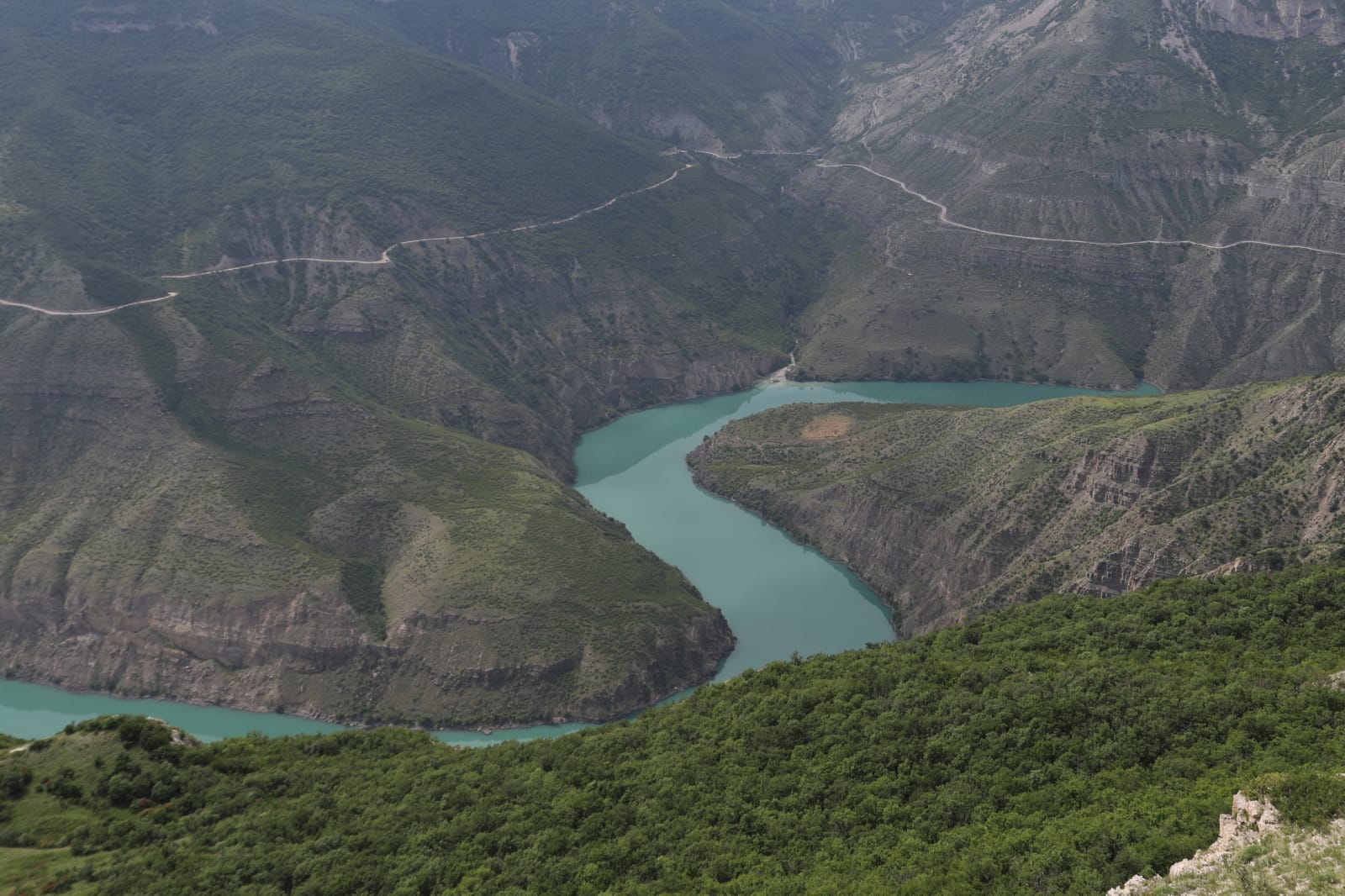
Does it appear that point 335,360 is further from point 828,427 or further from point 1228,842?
point 1228,842

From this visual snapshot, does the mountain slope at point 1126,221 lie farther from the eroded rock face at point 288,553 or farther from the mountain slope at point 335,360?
the eroded rock face at point 288,553

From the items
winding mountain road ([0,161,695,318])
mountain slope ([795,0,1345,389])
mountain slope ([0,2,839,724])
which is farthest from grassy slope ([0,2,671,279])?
mountain slope ([795,0,1345,389])

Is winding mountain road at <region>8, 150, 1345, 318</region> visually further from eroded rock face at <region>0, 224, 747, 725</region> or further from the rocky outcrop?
the rocky outcrop

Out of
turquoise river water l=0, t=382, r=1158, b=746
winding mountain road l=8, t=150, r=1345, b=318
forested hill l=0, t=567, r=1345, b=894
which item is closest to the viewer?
forested hill l=0, t=567, r=1345, b=894

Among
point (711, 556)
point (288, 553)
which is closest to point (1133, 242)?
point (711, 556)

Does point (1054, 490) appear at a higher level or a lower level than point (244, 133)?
lower

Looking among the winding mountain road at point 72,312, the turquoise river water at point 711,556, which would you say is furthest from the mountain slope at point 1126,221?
the winding mountain road at point 72,312
